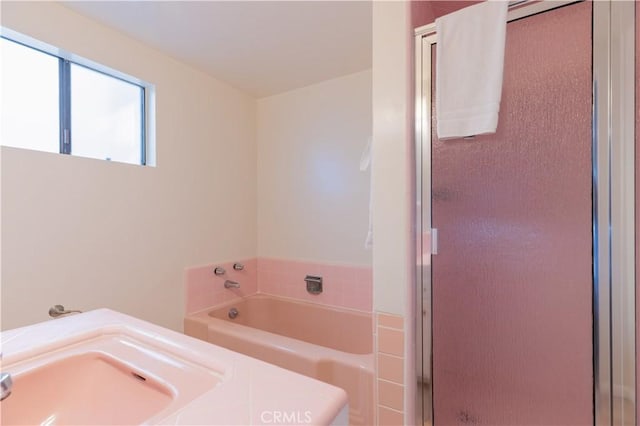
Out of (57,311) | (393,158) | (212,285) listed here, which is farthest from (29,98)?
(393,158)

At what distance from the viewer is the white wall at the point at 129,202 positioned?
4.63 feet

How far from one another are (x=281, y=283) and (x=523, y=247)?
78.8 inches

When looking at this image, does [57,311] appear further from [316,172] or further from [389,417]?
[316,172]

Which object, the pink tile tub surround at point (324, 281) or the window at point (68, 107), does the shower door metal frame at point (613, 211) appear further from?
the window at point (68, 107)

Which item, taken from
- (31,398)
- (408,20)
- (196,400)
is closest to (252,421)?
(196,400)

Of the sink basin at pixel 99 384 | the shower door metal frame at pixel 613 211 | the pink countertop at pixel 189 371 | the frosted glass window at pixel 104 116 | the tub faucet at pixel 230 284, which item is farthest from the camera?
the tub faucet at pixel 230 284

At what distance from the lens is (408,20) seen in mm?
1170

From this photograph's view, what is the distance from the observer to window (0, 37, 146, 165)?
1.45 m

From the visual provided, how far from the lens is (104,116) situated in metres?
1.84

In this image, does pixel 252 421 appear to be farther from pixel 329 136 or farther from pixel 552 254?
pixel 329 136

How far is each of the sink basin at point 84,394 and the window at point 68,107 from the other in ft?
4.35

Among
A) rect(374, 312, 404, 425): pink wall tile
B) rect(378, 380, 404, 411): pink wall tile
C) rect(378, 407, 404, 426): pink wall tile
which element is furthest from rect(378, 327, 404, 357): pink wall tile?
rect(378, 407, 404, 426): pink wall tile

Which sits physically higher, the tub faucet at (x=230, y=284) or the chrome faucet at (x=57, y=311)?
→ the chrome faucet at (x=57, y=311)

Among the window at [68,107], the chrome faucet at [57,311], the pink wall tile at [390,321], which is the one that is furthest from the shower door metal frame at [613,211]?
the window at [68,107]
